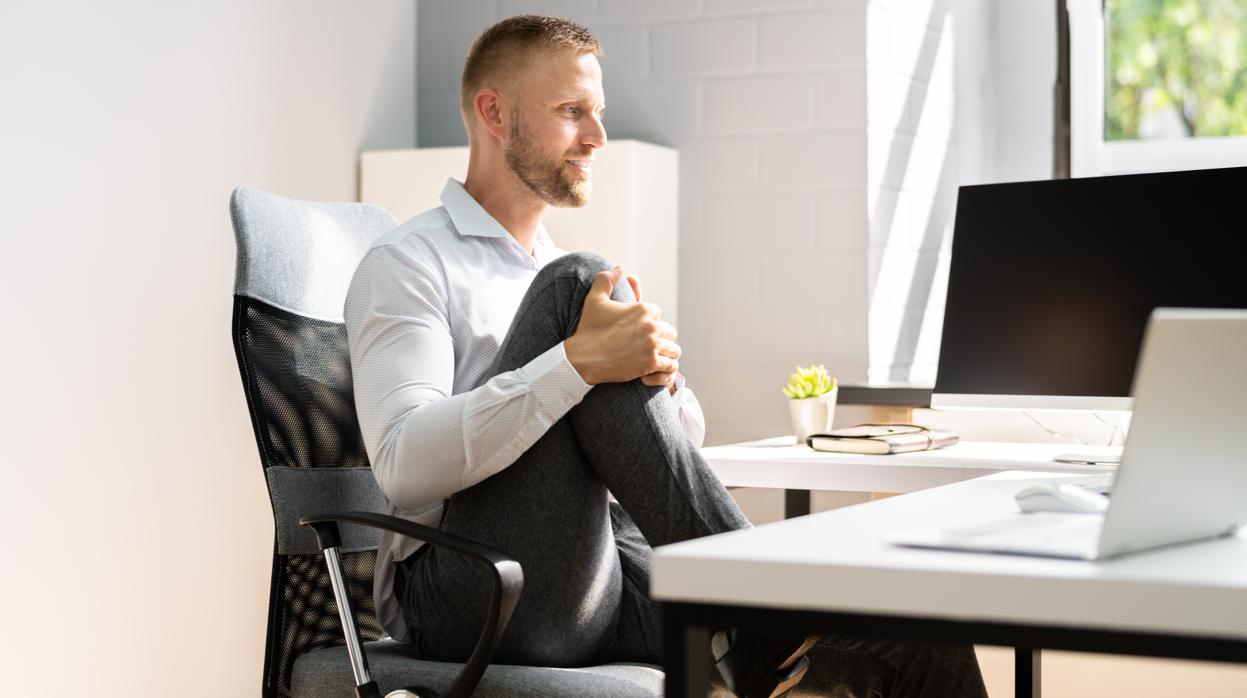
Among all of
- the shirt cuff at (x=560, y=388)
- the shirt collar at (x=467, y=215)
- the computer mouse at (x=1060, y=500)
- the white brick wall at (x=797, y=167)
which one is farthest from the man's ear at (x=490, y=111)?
the computer mouse at (x=1060, y=500)

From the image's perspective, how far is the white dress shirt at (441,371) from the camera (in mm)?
1481

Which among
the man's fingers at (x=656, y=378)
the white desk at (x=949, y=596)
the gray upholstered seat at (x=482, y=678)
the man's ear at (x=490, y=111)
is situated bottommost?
the gray upholstered seat at (x=482, y=678)

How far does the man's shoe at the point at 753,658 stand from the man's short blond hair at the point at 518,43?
3.37 ft

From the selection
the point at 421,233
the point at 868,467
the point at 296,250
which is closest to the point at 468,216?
the point at 421,233

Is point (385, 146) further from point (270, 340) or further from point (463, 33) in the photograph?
point (270, 340)

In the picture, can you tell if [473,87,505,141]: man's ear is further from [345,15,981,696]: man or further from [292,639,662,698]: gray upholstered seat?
[292,639,662,698]: gray upholstered seat

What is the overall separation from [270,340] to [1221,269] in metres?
1.34

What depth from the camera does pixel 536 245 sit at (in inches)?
82.1

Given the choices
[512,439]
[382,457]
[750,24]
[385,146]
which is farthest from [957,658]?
[385,146]

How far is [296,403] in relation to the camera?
1670 millimetres

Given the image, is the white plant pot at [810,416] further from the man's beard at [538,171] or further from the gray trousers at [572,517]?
the gray trousers at [572,517]

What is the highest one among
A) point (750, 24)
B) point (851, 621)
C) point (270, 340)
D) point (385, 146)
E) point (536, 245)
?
point (750, 24)

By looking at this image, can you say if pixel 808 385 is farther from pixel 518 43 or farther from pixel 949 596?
pixel 949 596

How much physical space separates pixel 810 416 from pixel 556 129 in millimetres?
733
